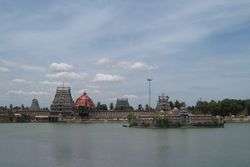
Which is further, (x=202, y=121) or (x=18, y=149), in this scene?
(x=202, y=121)

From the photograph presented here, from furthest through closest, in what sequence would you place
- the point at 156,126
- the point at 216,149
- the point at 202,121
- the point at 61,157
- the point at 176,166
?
the point at 202,121 < the point at 156,126 < the point at 216,149 < the point at 61,157 < the point at 176,166

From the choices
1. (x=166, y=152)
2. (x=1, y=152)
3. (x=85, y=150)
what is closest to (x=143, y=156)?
(x=166, y=152)

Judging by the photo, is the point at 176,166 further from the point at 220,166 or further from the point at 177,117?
the point at 177,117

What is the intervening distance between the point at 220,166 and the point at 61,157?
17.1 m

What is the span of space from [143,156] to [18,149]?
1886 centimetres

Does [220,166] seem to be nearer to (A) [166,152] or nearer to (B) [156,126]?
(A) [166,152]

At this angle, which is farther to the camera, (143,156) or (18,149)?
(18,149)

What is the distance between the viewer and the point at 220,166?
49.5 m

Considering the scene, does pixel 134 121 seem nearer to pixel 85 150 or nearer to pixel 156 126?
pixel 156 126

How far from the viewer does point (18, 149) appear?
227ft

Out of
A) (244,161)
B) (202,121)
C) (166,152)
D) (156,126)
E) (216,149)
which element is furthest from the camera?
(202,121)

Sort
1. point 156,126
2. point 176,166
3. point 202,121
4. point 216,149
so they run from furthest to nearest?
point 202,121, point 156,126, point 216,149, point 176,166

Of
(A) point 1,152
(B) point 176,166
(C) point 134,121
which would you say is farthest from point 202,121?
(B) point 176,166

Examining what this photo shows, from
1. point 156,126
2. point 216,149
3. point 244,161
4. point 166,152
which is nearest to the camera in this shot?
point 244,161
